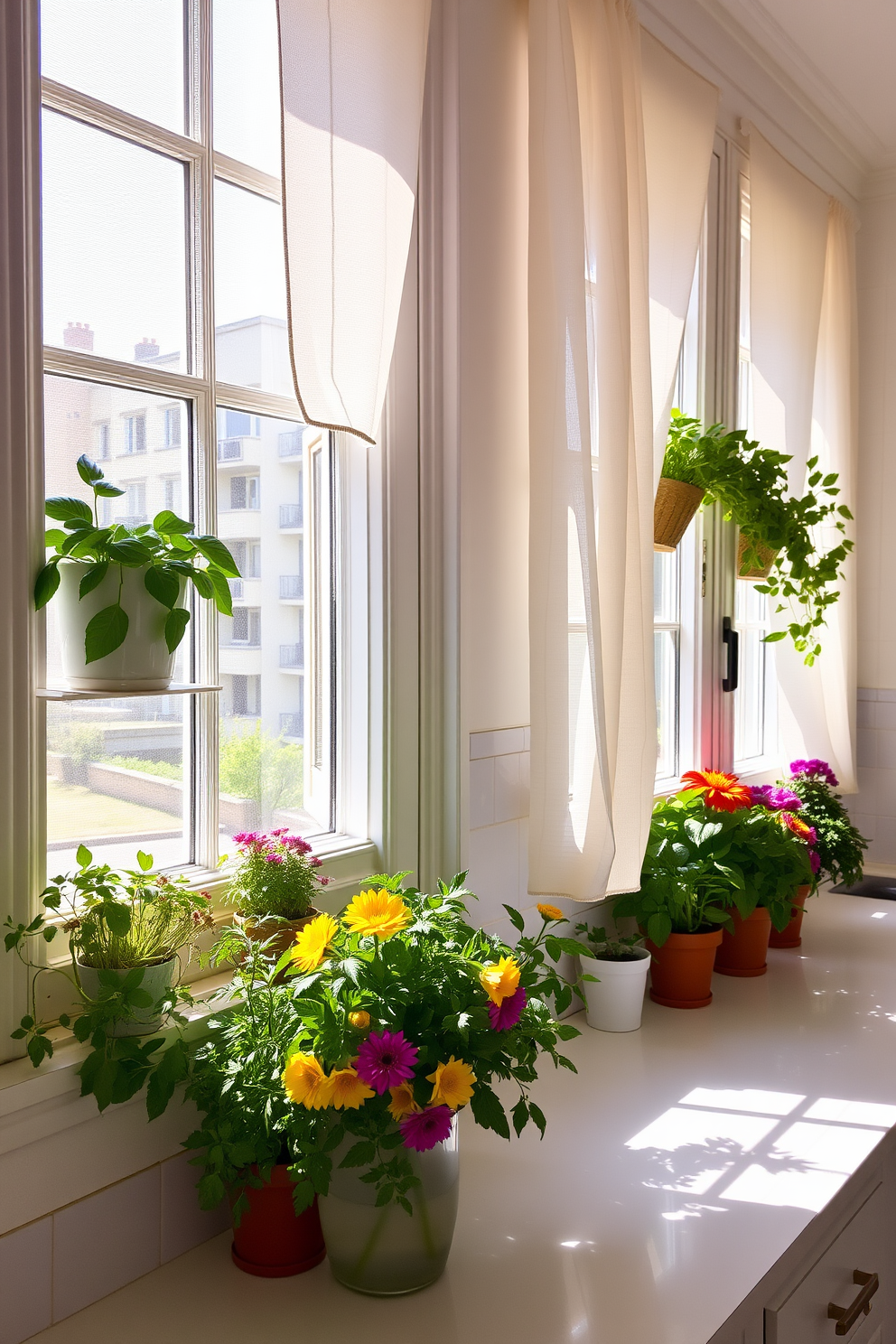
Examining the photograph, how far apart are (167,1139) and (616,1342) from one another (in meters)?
0.50

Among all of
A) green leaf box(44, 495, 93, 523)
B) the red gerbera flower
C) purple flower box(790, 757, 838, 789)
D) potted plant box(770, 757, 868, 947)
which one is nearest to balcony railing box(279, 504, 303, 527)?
green leaf box(44, 495, 93, 523)

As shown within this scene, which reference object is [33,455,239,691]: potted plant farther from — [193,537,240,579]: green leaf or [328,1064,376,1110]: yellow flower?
[328,1064,376,1110]: yellow flower

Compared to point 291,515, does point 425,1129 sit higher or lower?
lower

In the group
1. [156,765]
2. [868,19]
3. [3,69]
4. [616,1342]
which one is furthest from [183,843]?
[868,19]

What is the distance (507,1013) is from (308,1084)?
0.66 feet

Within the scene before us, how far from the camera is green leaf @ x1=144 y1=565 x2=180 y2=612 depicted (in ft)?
3.55

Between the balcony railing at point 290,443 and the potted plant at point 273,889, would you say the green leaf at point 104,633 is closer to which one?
the potted plant at point 273,889

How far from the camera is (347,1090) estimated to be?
0.98 m

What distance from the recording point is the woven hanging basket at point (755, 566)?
8.14 feet

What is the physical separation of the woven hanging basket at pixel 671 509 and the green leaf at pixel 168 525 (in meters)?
1.23

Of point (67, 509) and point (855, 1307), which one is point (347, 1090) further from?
point (855, 1307)

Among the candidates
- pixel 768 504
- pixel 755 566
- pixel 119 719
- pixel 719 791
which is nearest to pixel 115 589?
pixel 119 719

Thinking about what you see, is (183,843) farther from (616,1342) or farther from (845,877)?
(845,877)

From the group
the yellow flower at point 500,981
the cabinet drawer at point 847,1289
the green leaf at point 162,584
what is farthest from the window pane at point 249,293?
the cabinet drawer at point 847,1289
